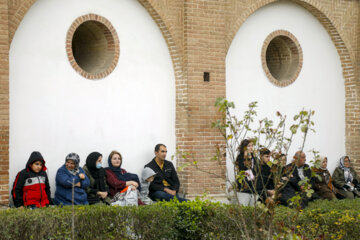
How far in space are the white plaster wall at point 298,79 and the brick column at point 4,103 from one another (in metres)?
4.51

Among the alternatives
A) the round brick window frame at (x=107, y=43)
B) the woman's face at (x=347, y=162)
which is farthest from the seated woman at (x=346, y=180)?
the round brick window frame at (x=107, y=43)

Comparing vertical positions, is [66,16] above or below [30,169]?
above

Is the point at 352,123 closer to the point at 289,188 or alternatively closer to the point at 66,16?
the point at 289,188

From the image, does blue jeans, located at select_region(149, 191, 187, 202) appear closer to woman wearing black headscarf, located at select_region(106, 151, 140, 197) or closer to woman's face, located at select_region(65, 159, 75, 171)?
woman wearing black headscarf, located at select_region(106, 151, 140, 197)

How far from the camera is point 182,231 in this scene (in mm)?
7953

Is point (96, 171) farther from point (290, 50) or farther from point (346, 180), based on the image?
point (346, 180)

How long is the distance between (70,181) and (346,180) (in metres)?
6.62

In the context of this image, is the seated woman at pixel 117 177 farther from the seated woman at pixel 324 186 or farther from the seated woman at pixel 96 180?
the seated woman at pixel 324 186

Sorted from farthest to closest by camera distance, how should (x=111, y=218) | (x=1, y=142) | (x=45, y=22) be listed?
(x=45, y=22) < (x=1, y=142) < (x=111, y=218)

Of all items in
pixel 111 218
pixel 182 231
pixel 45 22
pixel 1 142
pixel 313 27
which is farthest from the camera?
pixel 313 27

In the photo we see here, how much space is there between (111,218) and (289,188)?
4.76 meters

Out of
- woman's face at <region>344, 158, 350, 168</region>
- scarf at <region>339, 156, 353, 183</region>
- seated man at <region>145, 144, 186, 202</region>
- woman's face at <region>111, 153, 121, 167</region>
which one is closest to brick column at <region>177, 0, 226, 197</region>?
seated man at <region>145, 144, 186, 202</region>

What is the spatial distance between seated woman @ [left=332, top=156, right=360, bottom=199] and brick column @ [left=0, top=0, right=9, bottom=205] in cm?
701

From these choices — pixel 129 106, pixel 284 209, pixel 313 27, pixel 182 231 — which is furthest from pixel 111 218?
pixel 313 27
